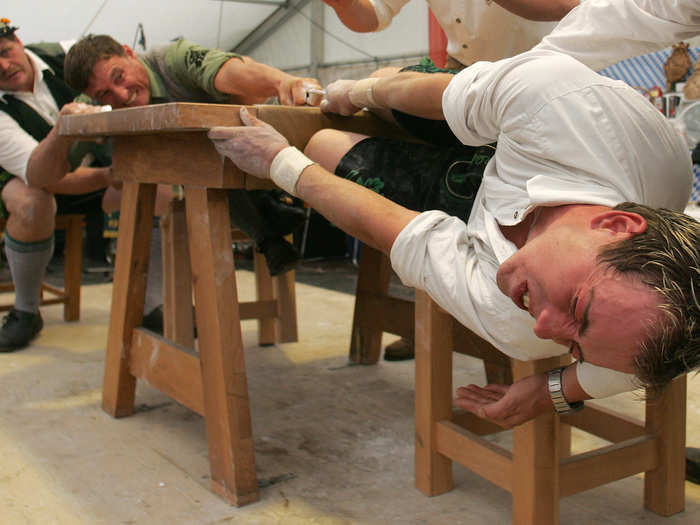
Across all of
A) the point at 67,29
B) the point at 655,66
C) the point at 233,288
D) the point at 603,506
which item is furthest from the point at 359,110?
the point at 67,29

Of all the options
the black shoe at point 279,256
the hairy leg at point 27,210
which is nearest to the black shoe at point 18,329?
the hairy leg at point 27,210

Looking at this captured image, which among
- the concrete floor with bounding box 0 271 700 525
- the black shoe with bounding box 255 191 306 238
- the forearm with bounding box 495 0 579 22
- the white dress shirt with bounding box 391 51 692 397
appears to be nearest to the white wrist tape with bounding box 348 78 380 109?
the white dress shirt with bounding box 391 51 692 397

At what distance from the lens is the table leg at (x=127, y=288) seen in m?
1.70

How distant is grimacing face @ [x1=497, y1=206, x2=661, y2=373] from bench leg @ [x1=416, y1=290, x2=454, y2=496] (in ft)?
1.63

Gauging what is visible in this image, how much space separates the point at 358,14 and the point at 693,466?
4.82ft

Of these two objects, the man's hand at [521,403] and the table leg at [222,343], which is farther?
the table leg at [222,343]

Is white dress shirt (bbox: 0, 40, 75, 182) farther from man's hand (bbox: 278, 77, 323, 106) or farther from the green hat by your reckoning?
man's hand (bbox: 278, 77, 323, 106)

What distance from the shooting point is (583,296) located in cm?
78

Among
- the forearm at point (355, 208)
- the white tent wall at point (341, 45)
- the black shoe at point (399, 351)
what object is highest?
the white tent wall at point (341, 45)

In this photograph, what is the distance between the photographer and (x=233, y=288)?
1388 mm

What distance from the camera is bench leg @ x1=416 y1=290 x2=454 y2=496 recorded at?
1.37 m

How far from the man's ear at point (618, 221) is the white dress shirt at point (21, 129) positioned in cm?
214

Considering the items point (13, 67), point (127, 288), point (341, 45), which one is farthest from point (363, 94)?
point (341, 45)

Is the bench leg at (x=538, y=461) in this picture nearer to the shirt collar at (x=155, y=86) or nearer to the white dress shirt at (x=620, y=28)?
the white dress shirt at (x=620, y=28)
